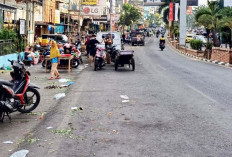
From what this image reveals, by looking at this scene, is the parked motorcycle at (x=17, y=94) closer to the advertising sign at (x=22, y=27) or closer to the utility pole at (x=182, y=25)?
the advertising sign at (x=22, y=27)

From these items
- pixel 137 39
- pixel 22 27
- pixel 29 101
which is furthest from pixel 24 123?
pixel 137 39

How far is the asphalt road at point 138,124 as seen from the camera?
627 cm

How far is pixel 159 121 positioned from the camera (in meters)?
8.29

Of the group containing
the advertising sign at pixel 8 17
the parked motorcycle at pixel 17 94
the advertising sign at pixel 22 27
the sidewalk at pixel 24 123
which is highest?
the advertising sign at pixel 8 17

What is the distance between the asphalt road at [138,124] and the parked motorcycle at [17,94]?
65cm

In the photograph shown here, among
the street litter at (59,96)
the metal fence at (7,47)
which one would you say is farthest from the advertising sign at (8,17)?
the street litter at (59,96)

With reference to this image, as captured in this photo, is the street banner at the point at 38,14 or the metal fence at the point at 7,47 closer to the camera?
the metal fence at the point at 7,47

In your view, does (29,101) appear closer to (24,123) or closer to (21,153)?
(24,123)

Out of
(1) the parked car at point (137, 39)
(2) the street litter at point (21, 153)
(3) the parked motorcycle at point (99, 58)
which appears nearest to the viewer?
(2) the street litter at point (21, 153)

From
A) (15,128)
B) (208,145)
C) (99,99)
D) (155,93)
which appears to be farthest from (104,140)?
(155,93)

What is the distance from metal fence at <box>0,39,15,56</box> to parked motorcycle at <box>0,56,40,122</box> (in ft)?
35.9

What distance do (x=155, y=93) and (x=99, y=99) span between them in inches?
77.2

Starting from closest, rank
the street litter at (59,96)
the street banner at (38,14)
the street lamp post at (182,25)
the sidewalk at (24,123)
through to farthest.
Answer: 1. the sidewalk at (24,123)
2. the street litter at (59,96)
3. the street banner at (38,14)
4. the street lamp post at (182,25)

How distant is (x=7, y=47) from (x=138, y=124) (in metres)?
14.6
